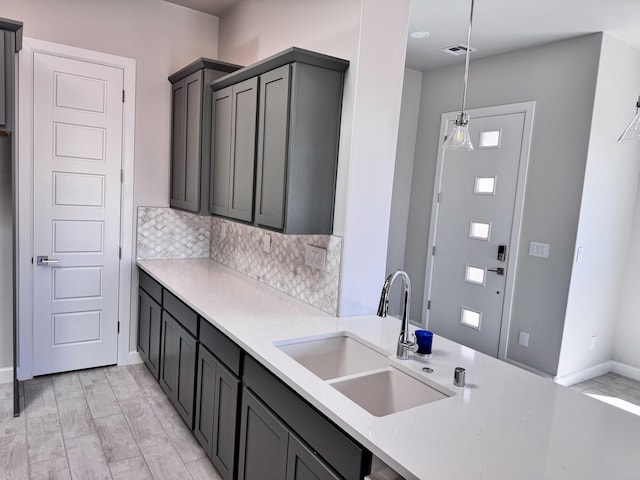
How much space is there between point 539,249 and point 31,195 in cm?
393

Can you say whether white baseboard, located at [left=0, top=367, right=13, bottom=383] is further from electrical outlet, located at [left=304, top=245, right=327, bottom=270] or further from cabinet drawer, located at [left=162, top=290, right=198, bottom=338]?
electrical outlet, located at [left=304, top=245, right=327, bottom=270]

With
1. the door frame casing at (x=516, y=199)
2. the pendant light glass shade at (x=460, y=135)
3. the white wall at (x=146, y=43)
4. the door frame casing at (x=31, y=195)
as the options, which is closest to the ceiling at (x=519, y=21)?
the door frame casing at (x=516, y=199)

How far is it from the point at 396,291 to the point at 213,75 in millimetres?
2859

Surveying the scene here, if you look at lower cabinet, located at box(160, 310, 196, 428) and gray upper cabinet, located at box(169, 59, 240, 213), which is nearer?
lower cabinet, located at box(160, 310, 196, 428)

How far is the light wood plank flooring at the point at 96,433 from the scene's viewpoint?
2352mm

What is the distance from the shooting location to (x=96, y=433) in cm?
268

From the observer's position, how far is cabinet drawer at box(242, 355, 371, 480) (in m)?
1.28

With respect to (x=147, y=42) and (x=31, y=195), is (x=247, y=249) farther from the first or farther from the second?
(x=147, y=42)

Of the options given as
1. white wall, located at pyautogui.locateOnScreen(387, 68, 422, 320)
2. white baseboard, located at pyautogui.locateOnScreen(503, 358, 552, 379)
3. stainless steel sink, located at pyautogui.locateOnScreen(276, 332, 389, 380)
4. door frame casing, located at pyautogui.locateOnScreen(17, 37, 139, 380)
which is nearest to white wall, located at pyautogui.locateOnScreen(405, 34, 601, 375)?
white baseboard, located at pyautogui.locateOnScreen(503, 358, 552, 379)

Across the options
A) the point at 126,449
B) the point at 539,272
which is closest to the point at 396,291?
the point at 539,272

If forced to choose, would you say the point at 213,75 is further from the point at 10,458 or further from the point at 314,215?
the point at 10,458

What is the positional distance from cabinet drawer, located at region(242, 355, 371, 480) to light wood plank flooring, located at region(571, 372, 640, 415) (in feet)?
10.0

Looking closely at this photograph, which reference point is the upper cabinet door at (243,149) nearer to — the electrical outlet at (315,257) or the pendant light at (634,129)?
the electrical outlet at (315,257)

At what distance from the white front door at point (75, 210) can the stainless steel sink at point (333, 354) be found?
2.12 m
